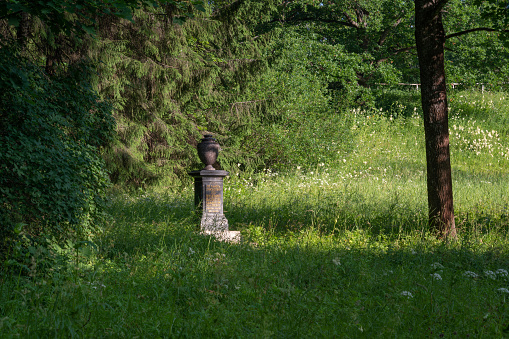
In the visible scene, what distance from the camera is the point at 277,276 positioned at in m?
4.41

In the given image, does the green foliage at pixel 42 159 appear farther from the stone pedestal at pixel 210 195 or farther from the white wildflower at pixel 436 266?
the white wildflower at pixel 436 266

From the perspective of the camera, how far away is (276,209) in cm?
845

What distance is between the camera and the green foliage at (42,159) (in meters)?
3.86

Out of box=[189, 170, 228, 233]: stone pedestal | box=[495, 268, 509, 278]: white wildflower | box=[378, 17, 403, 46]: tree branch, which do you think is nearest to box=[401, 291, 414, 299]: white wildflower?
box=[495, 268, 509, 278]: white wildflower

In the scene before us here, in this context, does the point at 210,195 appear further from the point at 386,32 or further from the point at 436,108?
the point at 386,32

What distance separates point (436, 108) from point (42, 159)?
18.1 feet

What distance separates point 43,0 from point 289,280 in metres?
3.74

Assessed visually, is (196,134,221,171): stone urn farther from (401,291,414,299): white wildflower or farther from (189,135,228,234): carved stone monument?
(401,291,414,299): white wildflower

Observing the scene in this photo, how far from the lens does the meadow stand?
119 inches

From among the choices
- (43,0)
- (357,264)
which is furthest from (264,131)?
(43,0)

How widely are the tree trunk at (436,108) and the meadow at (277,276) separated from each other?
1.42 feet

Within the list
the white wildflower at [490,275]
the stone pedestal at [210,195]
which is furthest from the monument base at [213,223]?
the white wildflower at [490,275]

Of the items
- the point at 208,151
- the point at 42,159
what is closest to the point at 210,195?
the point at 208,151

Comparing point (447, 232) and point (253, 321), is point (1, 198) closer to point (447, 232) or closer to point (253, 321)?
point (253, 321)
